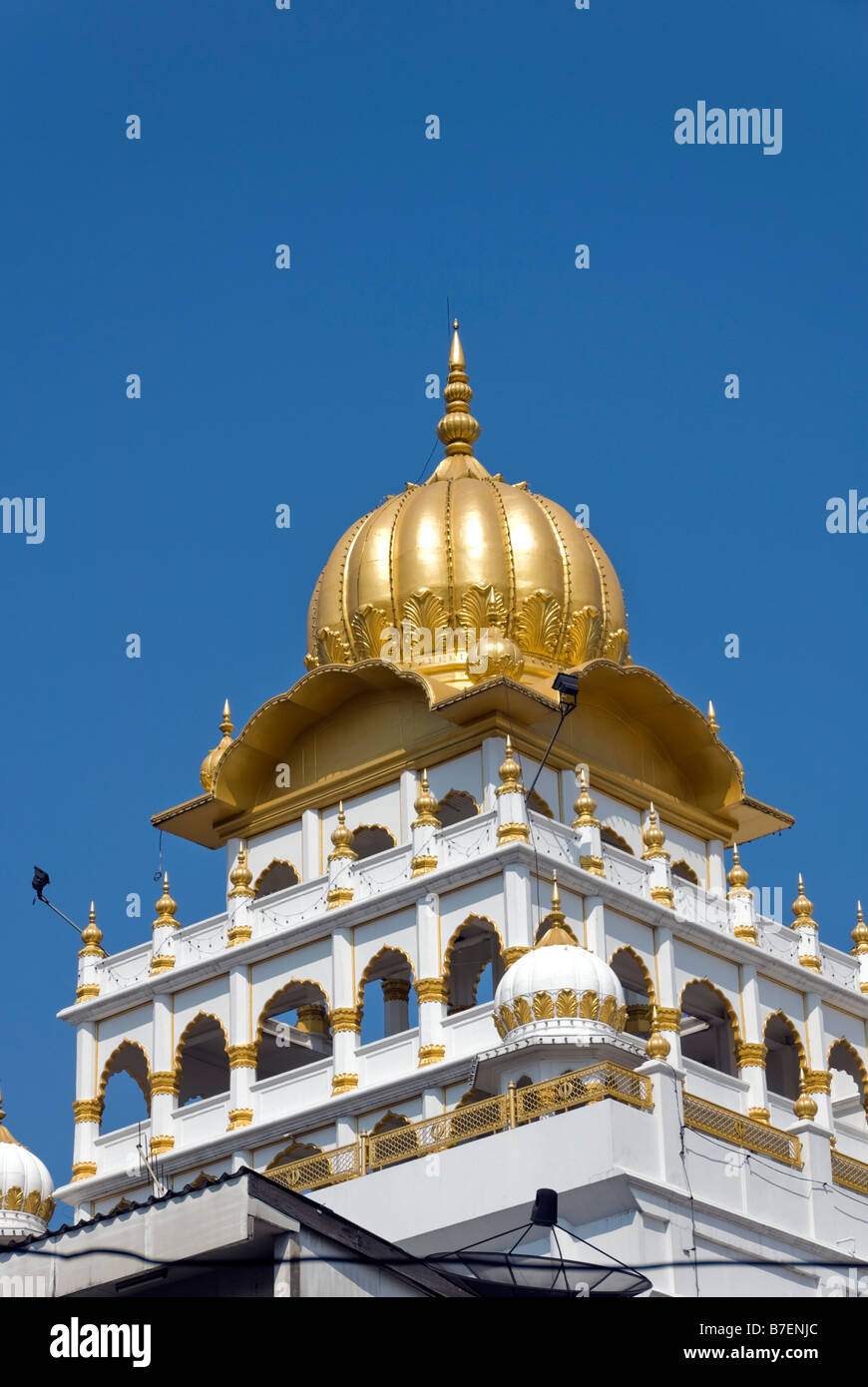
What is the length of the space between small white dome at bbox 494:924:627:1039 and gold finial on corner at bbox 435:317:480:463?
46.9 ft

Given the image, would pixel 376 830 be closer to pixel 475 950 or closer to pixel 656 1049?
pixel 475 950

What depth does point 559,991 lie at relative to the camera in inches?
1518

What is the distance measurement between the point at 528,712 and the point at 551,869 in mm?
3445

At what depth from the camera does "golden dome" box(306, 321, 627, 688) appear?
48.3m

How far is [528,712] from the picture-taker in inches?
1810

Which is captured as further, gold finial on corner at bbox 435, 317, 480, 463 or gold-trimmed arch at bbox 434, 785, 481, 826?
gold finial on corner at bbox 435, 317, 480, 463

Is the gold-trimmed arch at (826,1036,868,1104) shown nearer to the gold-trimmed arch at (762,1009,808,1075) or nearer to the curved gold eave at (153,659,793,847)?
the gold-trimmed arch at (762,1009,808,1075)

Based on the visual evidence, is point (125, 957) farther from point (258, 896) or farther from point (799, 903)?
point (799, 903)

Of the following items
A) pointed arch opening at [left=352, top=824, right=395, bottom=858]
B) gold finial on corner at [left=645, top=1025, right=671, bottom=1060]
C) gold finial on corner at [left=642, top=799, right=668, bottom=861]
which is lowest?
gold finial on corner at [left=645, top=1025, right=671, bottom=1060]

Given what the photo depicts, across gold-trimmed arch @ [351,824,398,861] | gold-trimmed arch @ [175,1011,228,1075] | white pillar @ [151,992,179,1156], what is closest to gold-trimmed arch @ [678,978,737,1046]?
gold-trimmed arch @ [351,824,398,861]

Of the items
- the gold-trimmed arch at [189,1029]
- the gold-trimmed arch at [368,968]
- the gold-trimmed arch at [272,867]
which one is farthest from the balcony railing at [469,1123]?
the gold-trimmed arch at [272,867]
